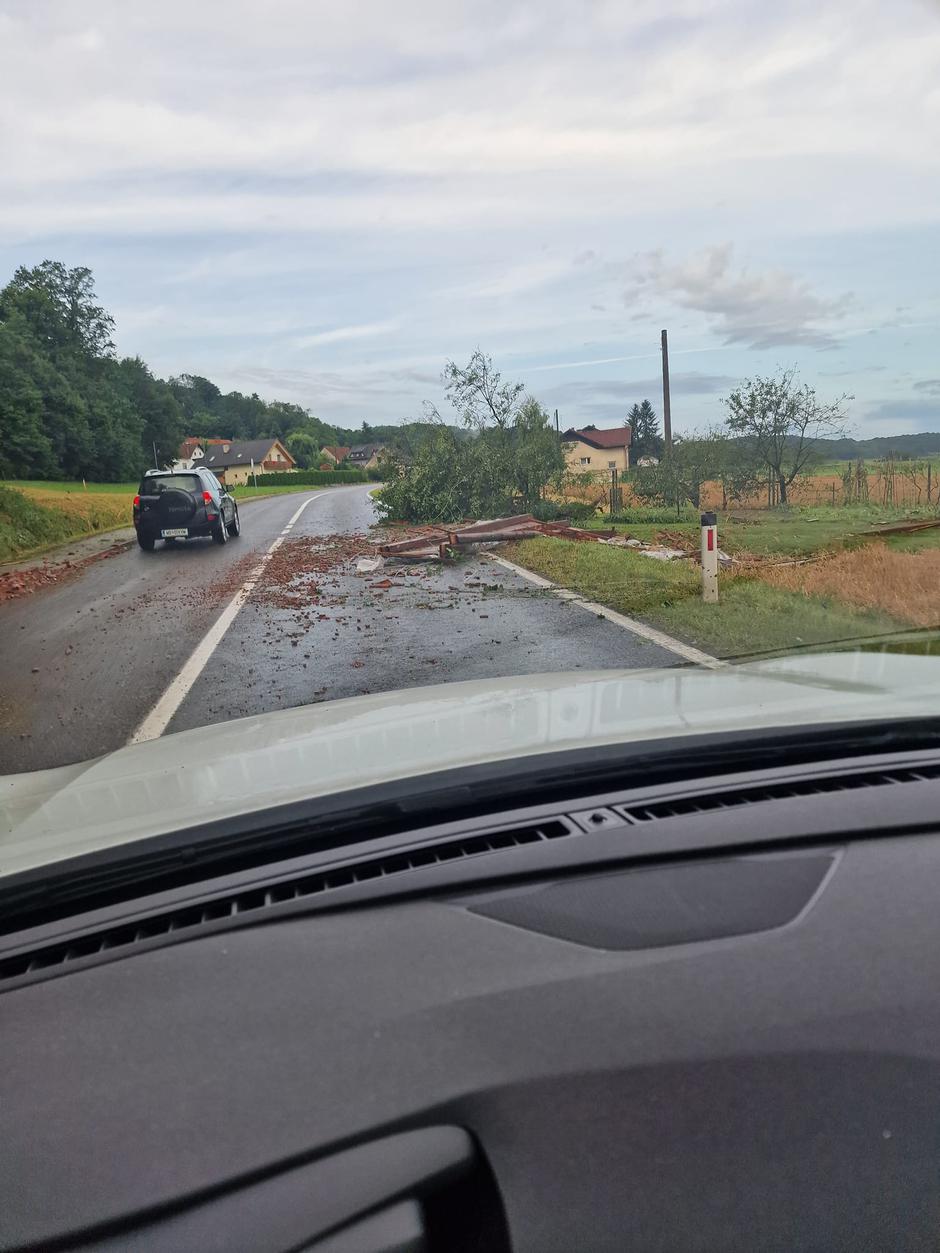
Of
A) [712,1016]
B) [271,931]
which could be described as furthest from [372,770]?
[712,1016]

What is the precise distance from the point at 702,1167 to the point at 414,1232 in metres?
0.44

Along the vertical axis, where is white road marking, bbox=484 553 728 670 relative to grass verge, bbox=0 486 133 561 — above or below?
below

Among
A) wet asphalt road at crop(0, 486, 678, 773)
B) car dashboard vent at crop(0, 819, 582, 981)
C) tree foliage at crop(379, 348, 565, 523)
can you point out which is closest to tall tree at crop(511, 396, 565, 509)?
tree foliage at crop(379, 348, 565, 523)

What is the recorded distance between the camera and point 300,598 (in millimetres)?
10797

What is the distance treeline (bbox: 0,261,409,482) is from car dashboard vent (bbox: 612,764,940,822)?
20103 mm

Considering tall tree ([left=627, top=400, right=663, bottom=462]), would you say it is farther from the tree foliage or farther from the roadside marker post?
the roadside marker post

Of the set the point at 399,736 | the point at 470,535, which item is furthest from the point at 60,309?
the point at 399,736

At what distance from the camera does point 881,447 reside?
12000 millimetres

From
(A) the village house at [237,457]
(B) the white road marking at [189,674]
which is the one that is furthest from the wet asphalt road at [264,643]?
(A) the village house at [237,457]

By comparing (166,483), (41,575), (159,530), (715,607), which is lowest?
(715,607)

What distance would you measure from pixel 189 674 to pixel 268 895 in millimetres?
5516

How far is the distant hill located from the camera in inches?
403

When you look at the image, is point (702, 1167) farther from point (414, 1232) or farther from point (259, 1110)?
point (259, 1110)

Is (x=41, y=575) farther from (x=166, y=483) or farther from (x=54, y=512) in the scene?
(x=54, y=512)
